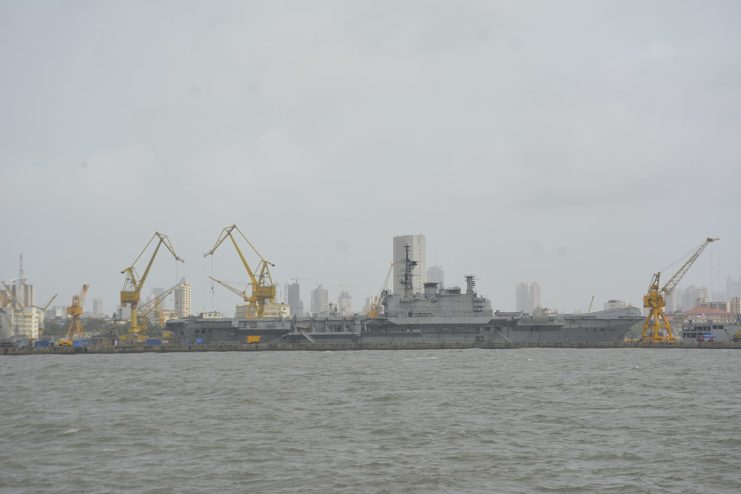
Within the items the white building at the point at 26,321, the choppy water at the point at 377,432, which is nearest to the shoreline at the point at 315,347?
the choppy water at the point at 377,432

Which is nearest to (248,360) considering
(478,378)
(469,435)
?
(478,378)

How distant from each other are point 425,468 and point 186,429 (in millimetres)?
9808

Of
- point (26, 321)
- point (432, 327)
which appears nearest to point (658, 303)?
point (432, 327)

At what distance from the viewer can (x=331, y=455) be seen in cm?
2180

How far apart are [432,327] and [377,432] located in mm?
53885

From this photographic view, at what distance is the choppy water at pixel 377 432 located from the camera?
19.1m

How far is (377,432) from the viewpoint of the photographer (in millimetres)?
25125

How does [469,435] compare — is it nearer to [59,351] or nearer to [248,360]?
[248,360]

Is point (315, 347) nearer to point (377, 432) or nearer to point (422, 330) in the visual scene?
point (422, 330)

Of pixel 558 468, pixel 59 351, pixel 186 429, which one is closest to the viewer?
pixel 558 468

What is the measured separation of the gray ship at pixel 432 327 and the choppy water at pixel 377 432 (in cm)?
3272

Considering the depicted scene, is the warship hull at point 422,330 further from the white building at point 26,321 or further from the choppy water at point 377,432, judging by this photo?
the white building at point 26,321

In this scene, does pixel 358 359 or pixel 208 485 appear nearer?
pixel 208 485

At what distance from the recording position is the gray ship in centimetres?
7831
